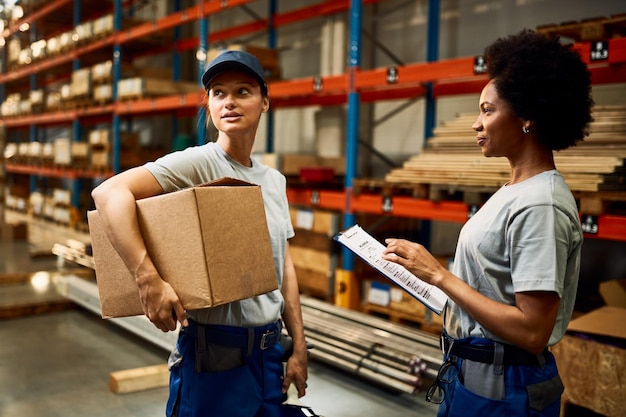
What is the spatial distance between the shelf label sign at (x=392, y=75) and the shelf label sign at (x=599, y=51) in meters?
1.66

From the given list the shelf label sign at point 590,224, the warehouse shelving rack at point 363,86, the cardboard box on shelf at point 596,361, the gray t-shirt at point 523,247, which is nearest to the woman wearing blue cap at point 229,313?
the gray t-shirt at point 523,247

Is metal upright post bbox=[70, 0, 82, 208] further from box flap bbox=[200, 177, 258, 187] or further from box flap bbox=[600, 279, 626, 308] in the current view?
box flap bbox=[200, 177, 258, 187]

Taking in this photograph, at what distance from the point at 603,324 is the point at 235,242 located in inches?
104

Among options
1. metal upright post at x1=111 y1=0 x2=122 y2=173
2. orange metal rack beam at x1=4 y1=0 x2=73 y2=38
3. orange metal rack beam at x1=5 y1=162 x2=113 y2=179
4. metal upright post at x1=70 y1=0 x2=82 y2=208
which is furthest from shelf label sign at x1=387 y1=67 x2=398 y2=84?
orange metal rack beam at x1=4 y1=0 x2=73 y2=38

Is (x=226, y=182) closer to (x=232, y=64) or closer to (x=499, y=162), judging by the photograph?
(x=232, y=64)

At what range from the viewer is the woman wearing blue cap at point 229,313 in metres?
1.80

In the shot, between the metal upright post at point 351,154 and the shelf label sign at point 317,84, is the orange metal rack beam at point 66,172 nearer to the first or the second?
the shelf label sign at point 317,84

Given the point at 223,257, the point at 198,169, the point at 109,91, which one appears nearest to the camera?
the point at 223,257

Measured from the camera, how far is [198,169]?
1849 mm

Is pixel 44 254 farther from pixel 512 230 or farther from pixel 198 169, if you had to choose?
Answer: pixel 512 230

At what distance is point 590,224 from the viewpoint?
11.8 feet

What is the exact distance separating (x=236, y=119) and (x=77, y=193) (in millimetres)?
10537

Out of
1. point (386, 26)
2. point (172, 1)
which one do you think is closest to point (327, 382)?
point (386, 26)

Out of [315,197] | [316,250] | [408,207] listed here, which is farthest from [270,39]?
[408,207]
